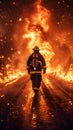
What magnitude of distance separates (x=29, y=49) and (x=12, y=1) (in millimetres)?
10929

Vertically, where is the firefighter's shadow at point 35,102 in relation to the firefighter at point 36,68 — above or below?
below

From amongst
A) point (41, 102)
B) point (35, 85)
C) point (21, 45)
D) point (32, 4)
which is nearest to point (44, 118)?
point (41, 102)

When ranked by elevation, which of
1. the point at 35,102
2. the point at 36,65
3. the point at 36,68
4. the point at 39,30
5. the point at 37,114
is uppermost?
the point at 39,30

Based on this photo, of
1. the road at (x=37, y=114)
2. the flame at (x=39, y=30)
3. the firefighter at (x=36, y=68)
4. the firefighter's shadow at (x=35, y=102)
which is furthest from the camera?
the flame at (x=39, y=30)

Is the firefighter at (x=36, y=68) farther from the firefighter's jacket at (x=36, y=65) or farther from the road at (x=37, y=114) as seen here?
the road at (x=37, y=114)

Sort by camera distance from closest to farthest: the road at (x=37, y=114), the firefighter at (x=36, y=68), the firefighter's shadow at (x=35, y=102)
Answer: the road at (x=37, y=114) < the firefighter's shadow at (x=35, y=102) < the firefighter at (x=36, y=68)

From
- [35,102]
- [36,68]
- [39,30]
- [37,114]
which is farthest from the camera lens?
[39,30]

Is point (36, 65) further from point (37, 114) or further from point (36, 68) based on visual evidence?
point (37, 114)

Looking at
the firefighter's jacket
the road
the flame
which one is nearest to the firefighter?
the firefighter's jacket

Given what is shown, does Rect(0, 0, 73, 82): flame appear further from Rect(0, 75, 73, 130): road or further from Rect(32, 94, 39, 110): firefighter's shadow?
Rect(0, 75, 73, 130): road

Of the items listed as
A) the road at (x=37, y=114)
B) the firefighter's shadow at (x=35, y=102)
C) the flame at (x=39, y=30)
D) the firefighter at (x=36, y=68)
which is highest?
the flame at (x=39, y=30)

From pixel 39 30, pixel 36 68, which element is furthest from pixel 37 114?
pixel 39 30

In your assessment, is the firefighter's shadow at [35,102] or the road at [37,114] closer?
the road at [37,114]

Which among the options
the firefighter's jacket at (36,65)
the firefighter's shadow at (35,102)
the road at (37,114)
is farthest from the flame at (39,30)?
the road at (37,114)
